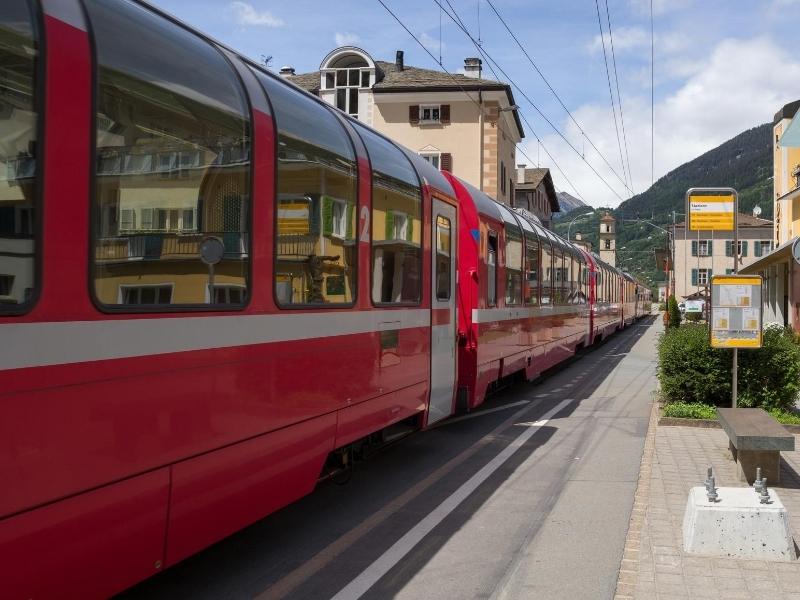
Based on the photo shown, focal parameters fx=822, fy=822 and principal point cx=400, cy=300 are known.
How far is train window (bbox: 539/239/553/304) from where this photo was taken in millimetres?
15477

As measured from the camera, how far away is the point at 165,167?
12.4 ft

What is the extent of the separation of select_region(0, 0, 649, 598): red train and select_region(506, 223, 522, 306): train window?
586 cm

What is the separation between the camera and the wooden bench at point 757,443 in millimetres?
6828

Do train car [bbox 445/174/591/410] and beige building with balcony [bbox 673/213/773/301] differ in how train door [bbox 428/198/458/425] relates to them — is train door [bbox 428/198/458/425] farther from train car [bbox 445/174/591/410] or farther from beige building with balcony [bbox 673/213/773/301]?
beige building with balcony [bbox 673/213/773/301]

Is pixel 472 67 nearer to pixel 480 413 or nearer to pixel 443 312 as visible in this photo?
pixel 480 413

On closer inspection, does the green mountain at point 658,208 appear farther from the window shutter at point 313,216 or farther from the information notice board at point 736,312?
the window shutter at point 313,216

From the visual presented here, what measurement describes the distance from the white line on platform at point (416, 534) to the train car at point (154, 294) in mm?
705

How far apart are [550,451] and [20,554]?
23.4 ft

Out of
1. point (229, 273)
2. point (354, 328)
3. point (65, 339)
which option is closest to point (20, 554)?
point (65, 339)

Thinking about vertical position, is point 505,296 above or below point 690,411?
above

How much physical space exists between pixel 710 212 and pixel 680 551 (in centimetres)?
741

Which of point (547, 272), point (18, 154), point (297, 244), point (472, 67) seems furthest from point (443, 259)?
point (472, 67)

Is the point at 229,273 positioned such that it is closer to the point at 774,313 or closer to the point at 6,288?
the point at 6,288

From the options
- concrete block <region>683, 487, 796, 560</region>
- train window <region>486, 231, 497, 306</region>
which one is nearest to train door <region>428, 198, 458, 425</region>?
train window <region>486, 231, 497, 306</region>
